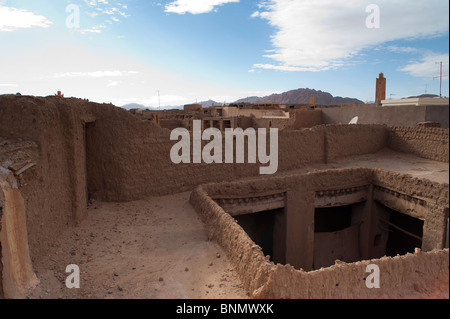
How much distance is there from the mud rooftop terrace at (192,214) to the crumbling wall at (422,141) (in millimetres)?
55

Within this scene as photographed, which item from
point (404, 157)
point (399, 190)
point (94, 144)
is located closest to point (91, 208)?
point (94, 144)

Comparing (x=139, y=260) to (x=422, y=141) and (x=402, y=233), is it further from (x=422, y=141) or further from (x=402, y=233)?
(x=422, y=141)

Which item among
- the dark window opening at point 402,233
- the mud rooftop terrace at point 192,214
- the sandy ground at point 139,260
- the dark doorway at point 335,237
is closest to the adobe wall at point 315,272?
the mud rooftop terrace at point 192,214

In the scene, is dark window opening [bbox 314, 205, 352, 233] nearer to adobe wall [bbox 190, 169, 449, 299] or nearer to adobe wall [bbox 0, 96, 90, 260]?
adobe wall [bbox 190, 169, 449, 299]

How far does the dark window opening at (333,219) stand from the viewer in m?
11.9

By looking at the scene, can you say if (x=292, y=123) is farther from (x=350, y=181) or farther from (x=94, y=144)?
(x=94, y=144)

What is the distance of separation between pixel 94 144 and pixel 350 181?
7532 mm

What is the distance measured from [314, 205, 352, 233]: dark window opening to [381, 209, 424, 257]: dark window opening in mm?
1348

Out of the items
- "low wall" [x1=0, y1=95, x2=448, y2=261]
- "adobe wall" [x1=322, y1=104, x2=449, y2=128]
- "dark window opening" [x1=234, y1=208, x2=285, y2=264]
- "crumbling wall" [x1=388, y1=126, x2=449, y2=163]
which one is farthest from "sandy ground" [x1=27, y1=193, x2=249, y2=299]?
"adobe wall" [x1=322, y1=104, x2=449, y2=128]

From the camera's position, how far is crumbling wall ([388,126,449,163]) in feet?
37.2

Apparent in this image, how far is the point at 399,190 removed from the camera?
9453mm

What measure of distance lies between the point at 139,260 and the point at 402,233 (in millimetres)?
9365

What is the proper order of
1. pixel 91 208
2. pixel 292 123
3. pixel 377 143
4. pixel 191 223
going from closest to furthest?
pixel 191 223, pixel 91 208, pixel 377 143, pixel 292 123
